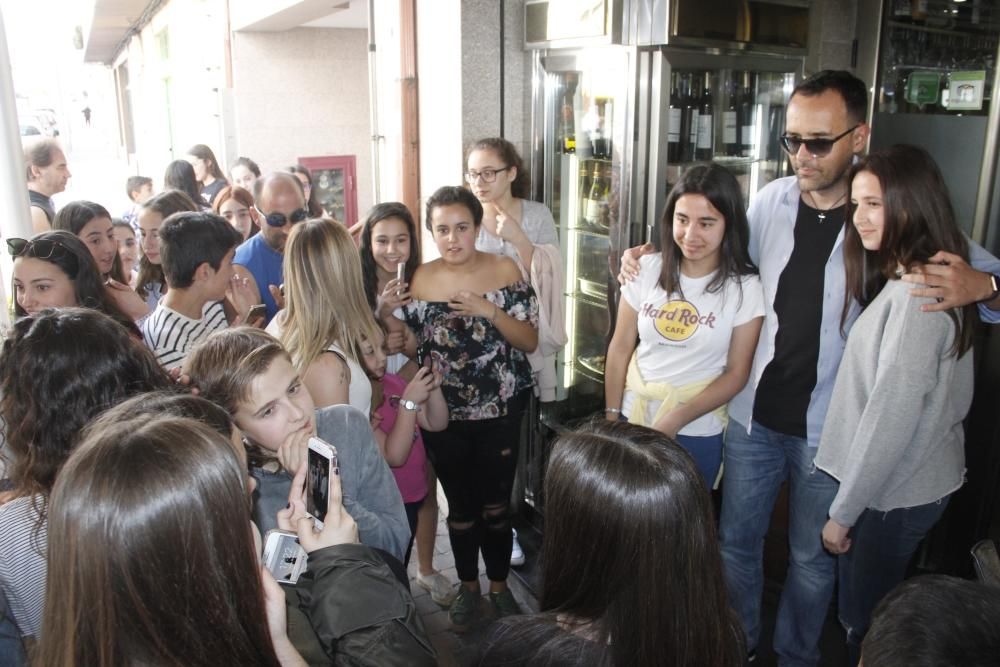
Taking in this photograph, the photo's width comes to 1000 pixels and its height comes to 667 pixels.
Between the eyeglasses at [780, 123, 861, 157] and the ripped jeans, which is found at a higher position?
the eyeglasses at [780, 123, 861, 157]

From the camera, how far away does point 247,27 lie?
8.26 meters

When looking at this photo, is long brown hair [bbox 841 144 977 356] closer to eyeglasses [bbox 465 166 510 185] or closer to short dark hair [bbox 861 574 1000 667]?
short dark hair [bbox 861 574 1000 667]

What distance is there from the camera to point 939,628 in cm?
94

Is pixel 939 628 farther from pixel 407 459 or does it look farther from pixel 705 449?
pixel 407 459

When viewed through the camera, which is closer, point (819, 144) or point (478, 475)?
point (819, 144)

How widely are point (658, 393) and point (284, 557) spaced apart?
1.48 meters

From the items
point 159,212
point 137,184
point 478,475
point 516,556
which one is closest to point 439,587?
point 516,556

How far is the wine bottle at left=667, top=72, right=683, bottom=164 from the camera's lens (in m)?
3.12

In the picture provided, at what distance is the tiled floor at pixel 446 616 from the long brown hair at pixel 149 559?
1.82 metres

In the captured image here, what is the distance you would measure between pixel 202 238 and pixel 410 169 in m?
1.50

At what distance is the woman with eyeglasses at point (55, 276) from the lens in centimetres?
248

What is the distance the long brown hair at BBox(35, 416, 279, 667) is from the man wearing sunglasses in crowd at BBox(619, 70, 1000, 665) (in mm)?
1776

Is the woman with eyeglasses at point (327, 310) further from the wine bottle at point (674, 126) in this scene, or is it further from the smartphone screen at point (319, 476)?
the wine bottle at point (674, 126)

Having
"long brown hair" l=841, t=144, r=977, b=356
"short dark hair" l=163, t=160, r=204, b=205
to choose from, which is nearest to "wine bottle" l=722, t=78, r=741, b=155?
"long brown hair" l=841, t=144, r=977, b=356
